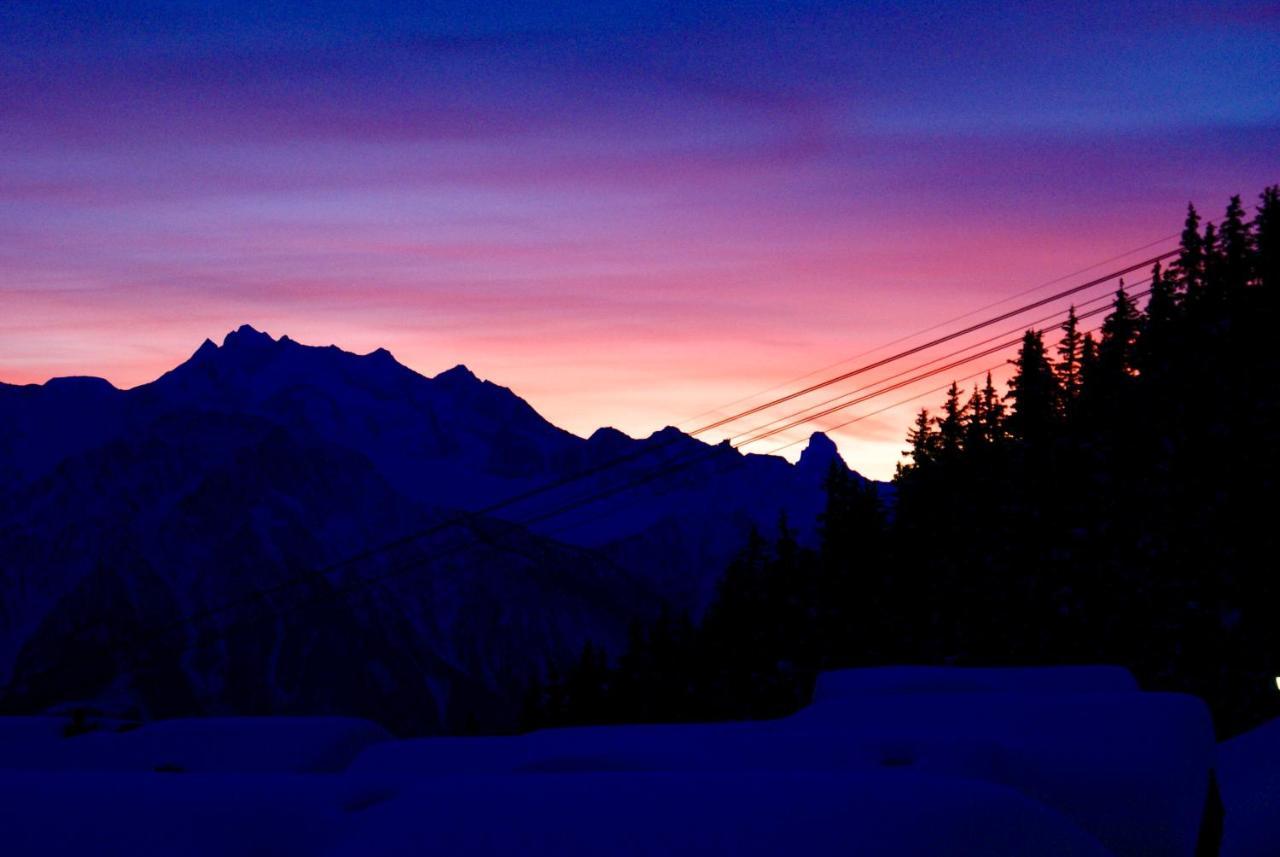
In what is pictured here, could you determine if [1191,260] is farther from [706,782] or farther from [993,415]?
[706,782]

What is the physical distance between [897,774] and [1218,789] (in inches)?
279

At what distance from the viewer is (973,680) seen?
1278 centimetres

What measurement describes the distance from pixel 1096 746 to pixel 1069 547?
6905 centimetres

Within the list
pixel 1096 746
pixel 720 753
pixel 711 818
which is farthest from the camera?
pixel 1096 746

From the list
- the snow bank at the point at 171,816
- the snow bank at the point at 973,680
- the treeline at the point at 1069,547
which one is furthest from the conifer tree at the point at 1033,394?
the snow bank at the point at 171,816

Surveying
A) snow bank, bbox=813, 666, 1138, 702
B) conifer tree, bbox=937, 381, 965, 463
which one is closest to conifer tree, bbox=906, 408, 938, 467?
conifer tree, bbox=937, 381, 965, 463

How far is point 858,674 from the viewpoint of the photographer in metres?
13.6

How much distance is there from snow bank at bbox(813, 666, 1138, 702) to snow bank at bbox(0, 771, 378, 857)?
8686 millimetres

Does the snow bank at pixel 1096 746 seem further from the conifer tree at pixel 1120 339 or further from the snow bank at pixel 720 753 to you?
the conifer tree at pixel 1120 339

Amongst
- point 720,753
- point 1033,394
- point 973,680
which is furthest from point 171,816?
point 1033,394

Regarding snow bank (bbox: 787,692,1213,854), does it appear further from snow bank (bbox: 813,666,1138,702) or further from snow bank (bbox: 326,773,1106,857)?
snow bank (bbox: 326,773,1106,857)

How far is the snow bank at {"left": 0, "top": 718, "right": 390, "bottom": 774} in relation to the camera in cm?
1023

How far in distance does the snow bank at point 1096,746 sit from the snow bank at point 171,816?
4082 millimetres

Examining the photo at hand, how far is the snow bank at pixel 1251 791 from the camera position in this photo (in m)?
8.63
